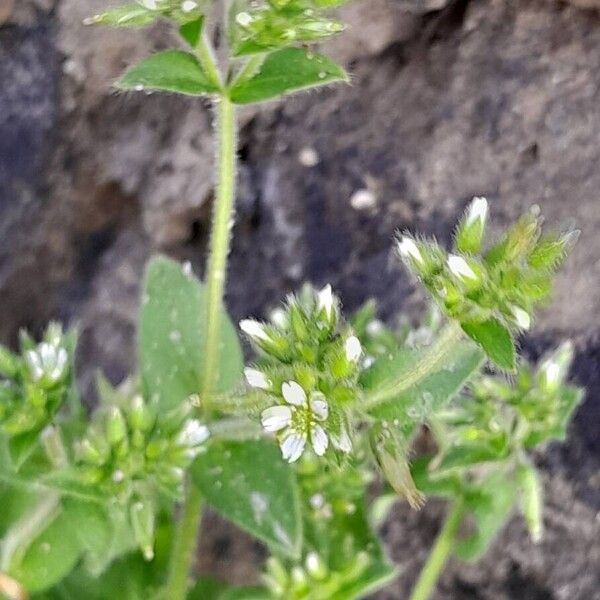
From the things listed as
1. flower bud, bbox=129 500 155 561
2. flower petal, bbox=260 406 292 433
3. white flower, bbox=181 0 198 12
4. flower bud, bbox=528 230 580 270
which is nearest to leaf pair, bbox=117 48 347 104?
white flower, bbox=181 0 198 12

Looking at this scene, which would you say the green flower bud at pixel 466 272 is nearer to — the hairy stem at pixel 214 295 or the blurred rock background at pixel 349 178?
the hairy stem at pixel 214 295

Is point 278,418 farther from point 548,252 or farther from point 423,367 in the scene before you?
point 548,252

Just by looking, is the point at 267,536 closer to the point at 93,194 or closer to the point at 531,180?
the point at 531,180

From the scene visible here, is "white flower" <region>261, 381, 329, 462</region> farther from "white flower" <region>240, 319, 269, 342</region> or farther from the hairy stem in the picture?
the hairy stem


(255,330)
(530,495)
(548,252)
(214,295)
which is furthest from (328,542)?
(548,252)

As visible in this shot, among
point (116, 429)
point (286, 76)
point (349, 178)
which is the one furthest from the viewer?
point (349, 178)

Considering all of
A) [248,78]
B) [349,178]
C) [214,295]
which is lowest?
Result: [349,178]

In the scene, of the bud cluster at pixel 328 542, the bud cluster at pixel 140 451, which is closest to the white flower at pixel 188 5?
the bud cluster at pixel 140 451
